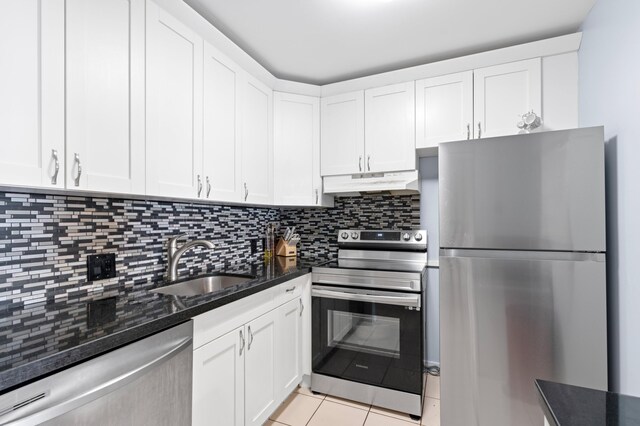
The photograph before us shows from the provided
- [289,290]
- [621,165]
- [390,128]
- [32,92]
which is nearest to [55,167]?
[32,92]

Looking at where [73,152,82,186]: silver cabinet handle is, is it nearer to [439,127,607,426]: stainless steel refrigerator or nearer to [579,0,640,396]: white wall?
[439,127,607,426]: stainless steel refrigerator

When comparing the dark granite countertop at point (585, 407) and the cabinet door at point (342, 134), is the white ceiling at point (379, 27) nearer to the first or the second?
the cabinet door at point (342, 134)

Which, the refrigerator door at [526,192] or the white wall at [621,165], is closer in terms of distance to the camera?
the white wall at [621,165]

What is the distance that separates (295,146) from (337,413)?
1968mm

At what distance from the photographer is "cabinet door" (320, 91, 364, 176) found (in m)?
2.41

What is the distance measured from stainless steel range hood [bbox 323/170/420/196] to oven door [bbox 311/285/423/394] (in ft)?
2.55

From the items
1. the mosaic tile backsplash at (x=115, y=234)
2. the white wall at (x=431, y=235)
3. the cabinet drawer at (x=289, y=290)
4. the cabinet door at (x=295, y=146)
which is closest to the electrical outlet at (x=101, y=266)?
the mosaic tile backsplash at (x=115, y=234)

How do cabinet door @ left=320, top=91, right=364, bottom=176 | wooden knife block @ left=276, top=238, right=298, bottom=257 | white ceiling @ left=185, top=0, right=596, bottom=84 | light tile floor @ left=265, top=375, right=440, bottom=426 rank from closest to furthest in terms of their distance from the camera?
white ceiling @ left=185, top=0, right=596, bottom=84 < light tile floor @ left=265, top=375, right=440, bottom=426 < cabinet door @ left=320, top=91, right=364, bottom=176 < wooden knife block @ left=276, top=238, right=298, bottom=257

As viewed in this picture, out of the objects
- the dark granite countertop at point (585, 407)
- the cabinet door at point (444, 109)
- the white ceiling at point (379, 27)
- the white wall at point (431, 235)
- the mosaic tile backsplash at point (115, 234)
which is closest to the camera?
the dark granite countertop at point (585, 407)

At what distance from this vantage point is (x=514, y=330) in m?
1.51

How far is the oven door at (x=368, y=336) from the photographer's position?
193 cm

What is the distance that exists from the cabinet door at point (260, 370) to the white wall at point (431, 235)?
1381 millimetres

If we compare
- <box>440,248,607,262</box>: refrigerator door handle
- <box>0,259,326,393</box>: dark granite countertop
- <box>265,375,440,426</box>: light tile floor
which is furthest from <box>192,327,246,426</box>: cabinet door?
<box>440,248,607,262</box>: refrigerator door handle

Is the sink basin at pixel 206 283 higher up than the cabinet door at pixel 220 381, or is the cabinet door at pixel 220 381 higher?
the sink basin at pixel 206 283
